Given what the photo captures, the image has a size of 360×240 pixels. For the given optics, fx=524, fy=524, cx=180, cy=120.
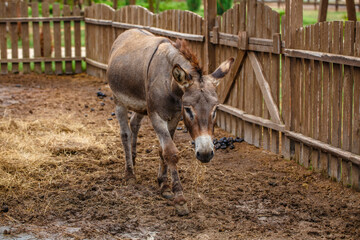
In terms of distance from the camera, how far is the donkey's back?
611 cm

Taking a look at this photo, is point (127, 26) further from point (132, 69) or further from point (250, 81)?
point (132, 69)

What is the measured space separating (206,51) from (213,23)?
510mm

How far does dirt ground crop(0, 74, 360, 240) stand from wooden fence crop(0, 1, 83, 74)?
5.94 meters

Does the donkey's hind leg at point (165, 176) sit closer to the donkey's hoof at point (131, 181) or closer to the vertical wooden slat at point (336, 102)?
the donkey's hoof at point (131, 181)

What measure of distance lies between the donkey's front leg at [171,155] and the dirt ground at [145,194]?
0.13 m

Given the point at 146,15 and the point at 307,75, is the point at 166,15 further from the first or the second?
the point at 307,75

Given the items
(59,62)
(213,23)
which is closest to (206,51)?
(213,23)

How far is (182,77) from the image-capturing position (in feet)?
16.4

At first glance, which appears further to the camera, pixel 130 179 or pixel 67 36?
pixel 67 36

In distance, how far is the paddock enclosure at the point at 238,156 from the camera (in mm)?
5320

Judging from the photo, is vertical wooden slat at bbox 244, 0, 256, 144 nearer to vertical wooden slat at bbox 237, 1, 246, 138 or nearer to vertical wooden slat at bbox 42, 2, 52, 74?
vertical wooden slat at bbox 237, 1, 246, 138

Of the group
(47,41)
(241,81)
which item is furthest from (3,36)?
(241,81)

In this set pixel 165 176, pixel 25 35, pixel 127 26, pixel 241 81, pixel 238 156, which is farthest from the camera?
pixel 25 35

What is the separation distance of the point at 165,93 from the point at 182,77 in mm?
556
